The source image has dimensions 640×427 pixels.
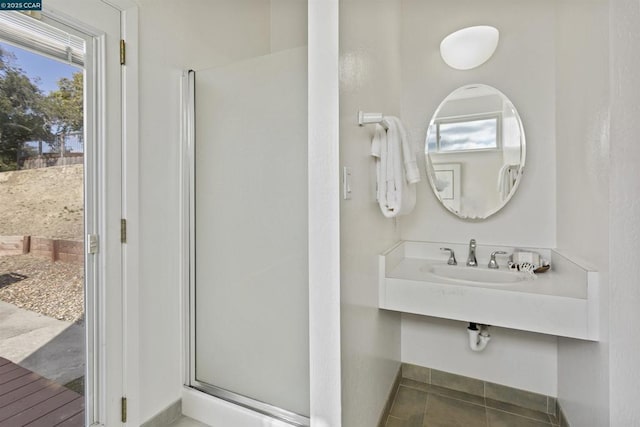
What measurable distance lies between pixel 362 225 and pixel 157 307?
3.61 feet

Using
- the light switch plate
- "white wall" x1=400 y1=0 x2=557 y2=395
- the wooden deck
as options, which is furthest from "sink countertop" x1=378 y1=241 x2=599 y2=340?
the wooden deck

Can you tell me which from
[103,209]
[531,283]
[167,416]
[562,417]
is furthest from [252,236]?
[562,417]

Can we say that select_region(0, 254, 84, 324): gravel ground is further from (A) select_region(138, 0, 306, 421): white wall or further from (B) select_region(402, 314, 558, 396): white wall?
(B) select_region(402, 314, 558, 396): white wall

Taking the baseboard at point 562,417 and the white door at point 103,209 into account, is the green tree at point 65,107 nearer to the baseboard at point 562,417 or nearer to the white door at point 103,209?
the white door at point 103,209

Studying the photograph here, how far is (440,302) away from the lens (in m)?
1.59

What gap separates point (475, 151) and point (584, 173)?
679mm

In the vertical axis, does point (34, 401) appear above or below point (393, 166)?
below

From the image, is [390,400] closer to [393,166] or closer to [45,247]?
[393,166]

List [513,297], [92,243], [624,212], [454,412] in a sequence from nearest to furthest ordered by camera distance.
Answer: [624,212]
[92,243]
[513,297]
[454,412]

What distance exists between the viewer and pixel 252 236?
1598 millimetres

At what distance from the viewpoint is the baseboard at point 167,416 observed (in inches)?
61.7

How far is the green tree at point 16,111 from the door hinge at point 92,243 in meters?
0.36

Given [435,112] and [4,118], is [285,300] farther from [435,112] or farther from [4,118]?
[435,112]

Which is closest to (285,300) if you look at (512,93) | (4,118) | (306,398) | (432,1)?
(306,398)
